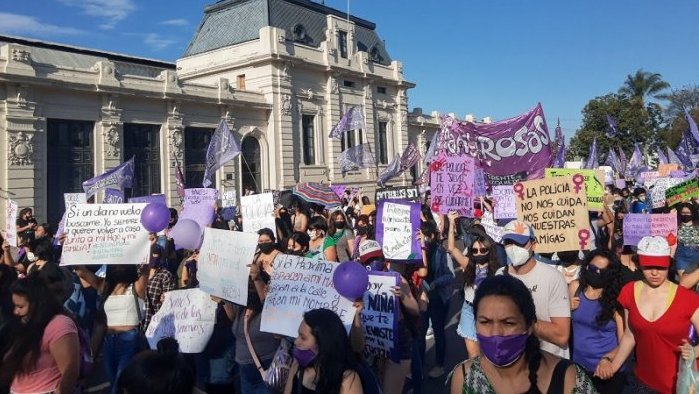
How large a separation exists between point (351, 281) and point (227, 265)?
1.40m

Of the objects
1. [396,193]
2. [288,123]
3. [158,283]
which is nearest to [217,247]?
[158,283]

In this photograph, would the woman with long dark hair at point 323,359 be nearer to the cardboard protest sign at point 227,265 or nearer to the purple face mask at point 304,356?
the purple face mask at point 304,356

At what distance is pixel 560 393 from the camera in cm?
231

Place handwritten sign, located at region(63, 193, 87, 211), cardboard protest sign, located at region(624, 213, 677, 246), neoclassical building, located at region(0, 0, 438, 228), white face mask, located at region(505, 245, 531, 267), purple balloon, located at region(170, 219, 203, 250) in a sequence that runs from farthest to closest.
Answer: neoclassical building, located at region(0, 0, 438, 228)
handwritten sign, located at region(63, 193, 87, 211)
cardboard protest sign, located at region(624, 213, 677, 246)
purple balloon, located at region(170, 219, 203, 250)
white face mask, located at region(505, 245, 531, 267)

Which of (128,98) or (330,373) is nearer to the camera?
(330,373)

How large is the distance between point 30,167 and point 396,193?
14096 mm

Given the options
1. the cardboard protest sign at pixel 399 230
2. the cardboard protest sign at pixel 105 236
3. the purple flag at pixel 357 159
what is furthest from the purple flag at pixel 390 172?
the cardboard protest sign at pixel 105 236

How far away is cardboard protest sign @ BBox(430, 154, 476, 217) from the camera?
823 centimetres

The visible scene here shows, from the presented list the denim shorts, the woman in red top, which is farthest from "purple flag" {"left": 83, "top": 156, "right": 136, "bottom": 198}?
the woman in red top

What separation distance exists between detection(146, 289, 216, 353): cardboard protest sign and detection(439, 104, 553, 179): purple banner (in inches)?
236

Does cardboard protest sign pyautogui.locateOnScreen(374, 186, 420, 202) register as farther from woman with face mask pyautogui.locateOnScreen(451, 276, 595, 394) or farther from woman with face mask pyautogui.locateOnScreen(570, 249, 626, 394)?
woman with face mask pyautogui.locateOnScreen(451, 276, 595, 394)

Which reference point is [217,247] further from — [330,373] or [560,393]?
[560,393]

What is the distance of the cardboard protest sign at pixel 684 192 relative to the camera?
31.3ft

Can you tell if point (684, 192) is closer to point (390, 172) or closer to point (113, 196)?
point (113, 196)
